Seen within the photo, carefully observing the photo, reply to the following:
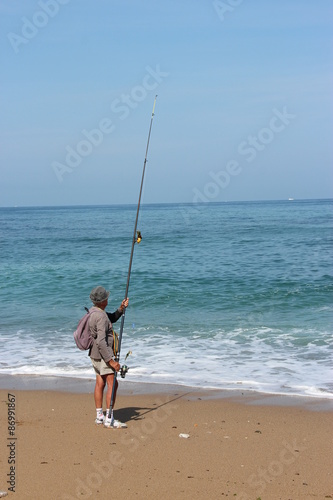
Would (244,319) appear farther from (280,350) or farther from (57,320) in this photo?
(57,320)

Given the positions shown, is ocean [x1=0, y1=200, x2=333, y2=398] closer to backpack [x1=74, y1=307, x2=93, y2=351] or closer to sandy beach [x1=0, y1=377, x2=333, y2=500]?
backpack [x1=74, y1=307, x2=93, y2=351]

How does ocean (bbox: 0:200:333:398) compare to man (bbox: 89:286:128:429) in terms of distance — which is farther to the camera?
ocean (bbox: 0:200:333:398)

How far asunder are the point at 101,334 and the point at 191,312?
22.4 ft

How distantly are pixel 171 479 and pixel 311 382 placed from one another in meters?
3.23

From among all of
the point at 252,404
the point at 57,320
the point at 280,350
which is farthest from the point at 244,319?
the point at 252,404

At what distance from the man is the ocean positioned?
337mm

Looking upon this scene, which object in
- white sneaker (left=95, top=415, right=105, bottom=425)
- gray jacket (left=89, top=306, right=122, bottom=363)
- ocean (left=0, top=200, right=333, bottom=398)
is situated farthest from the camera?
ocean (left=0, top=200, right=333, bottom=398)

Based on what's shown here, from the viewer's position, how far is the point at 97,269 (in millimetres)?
18859

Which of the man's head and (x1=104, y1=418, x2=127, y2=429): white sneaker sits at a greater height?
the man's head

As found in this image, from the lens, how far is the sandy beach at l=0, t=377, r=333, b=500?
14.6ft

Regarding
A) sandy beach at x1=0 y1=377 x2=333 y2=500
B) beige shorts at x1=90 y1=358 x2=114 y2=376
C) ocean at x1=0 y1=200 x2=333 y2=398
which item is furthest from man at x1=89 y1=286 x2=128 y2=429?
ocean at x1=0 y1=200 x2=333 y2=398

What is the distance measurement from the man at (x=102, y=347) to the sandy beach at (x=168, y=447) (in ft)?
0.64

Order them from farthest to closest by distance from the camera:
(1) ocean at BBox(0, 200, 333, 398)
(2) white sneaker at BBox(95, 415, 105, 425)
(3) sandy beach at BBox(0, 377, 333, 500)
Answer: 1. (1) ocean at BBox(0, 200, 333, 398)
2. (2) white sneaker at BBox(95, 415, 105, 425)
3. (3) sandy beach at BBox(0, 377, 333, 500)

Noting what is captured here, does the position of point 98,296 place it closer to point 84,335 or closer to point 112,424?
point 84,335
